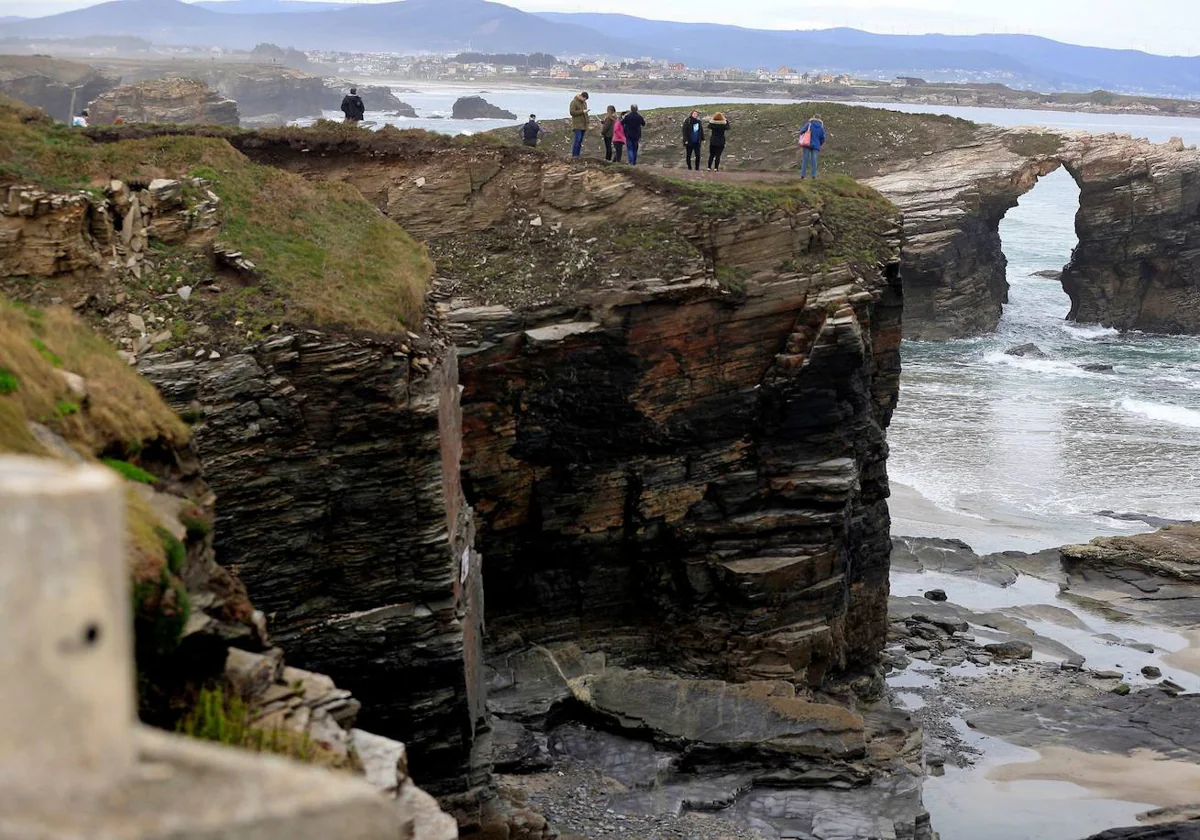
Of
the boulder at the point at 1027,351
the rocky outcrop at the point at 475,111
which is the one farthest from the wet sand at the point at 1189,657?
the rocky outcrop at the point at 475,111

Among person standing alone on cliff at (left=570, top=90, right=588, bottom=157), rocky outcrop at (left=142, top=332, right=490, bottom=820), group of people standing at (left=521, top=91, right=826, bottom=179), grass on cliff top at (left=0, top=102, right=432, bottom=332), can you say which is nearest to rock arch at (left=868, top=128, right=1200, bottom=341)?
group of people standing at (left=521, top=91, right=826, bottom=179)

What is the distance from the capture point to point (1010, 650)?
3431 cm

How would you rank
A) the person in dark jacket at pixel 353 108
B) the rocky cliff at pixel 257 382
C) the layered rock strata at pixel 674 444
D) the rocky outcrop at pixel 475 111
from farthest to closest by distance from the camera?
the rocky outcrop at pixel 475 111 < the person in dark jacket at pixel 353 108 < the layered rock strata at pixel 674 444 < the rocky cliff at pixel 257 382

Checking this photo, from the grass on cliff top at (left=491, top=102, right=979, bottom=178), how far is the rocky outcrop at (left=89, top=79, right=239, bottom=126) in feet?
111

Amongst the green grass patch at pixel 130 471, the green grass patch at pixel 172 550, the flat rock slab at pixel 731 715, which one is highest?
the green grass patch at pixel 130 471

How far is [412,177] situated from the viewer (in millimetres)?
33406

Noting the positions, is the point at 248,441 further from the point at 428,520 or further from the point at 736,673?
the point at 736,673

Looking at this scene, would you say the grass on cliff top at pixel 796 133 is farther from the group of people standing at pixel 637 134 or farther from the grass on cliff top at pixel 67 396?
the grass on cliff top at pixel 67 396

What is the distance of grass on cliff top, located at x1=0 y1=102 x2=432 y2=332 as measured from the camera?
22.2 meters

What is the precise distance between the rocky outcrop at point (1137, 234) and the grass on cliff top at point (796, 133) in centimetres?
775

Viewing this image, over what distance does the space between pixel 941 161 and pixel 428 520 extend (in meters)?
61.1

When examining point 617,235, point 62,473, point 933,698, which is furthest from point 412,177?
point 62,473

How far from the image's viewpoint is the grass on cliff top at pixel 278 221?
873 inches

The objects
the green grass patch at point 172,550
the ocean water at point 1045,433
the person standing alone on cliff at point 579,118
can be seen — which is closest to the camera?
the green grass patch at point 172,550
